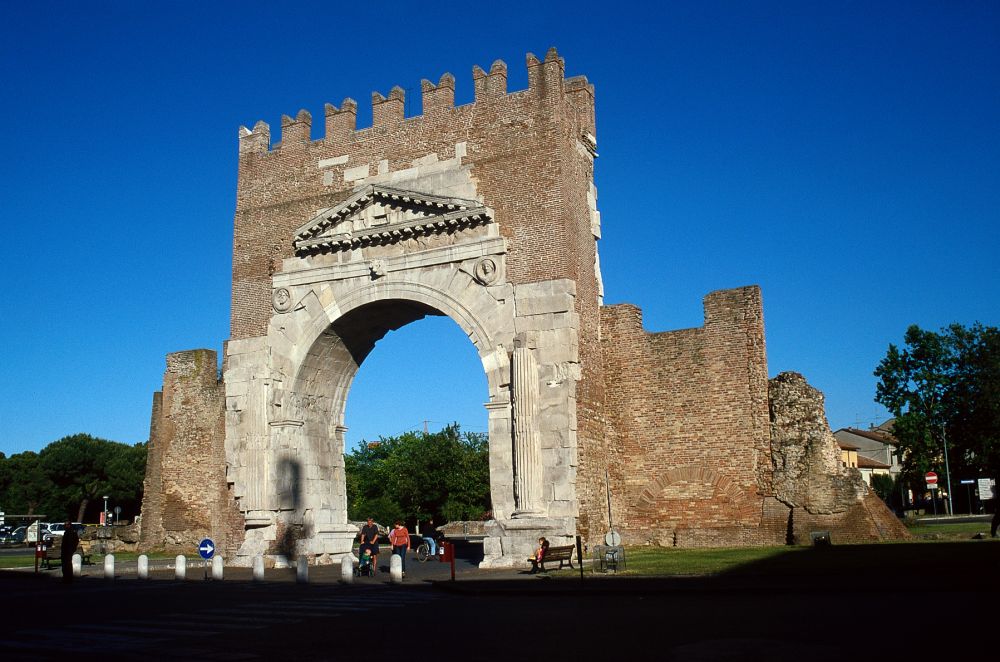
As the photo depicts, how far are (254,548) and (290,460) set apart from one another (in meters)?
2.24

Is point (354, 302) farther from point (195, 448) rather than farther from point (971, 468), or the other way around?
point (971, 468)

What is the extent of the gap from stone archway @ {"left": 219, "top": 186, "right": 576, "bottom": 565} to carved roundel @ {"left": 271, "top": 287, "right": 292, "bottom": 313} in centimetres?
4

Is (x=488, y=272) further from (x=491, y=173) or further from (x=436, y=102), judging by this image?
(x=436, y=102)

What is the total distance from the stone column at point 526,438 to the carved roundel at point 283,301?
259 inches

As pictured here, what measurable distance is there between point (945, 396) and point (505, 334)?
3517 cm

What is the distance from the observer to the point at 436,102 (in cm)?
2352

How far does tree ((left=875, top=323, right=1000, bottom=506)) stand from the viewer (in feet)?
152

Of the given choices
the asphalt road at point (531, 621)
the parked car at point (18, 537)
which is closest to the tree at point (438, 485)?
the parked car at point (18, 537)

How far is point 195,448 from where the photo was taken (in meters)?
27.4

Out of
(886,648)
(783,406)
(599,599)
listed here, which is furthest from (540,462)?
(886,648)

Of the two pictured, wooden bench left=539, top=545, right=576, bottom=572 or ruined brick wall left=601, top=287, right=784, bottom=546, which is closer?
wooden bench left=539, top=545, right=576, bottom=572

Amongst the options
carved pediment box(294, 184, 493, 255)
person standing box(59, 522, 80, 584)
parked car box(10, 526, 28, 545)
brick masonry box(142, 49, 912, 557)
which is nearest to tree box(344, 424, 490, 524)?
parked car box(10, 526, 28, 545)

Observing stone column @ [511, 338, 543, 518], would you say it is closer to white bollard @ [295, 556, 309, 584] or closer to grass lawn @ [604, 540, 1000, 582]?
grass lawn @ [604, 540, 1000, 582]

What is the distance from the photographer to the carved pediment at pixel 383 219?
22141mm
